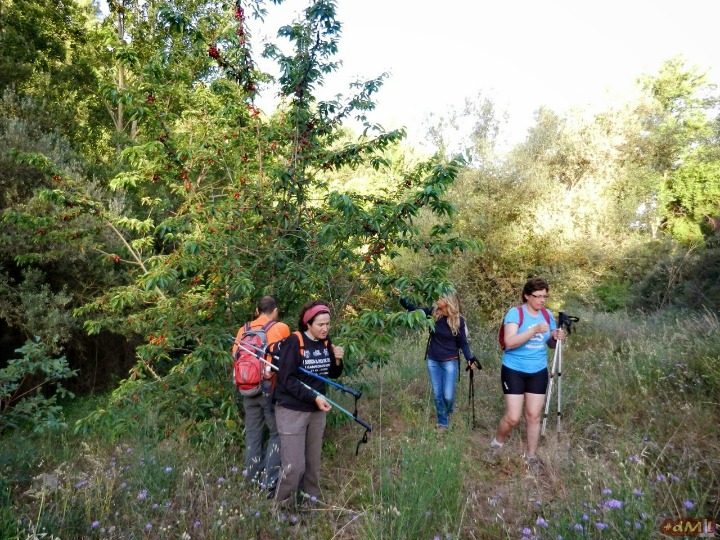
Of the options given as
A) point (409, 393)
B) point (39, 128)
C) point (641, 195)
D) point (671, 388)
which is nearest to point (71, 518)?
point (409, 393)

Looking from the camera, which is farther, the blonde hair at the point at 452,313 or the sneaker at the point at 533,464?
the blonde hair at the point at 452,313

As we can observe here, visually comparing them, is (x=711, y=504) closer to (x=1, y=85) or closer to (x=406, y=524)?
(x=406, y=524)

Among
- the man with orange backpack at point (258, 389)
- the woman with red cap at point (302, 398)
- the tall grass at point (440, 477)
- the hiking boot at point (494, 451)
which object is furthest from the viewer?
the hiking boot at point (494, 451)

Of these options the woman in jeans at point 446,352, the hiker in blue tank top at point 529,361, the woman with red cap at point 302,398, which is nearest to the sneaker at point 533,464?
the hiker in blue tank top at point 529,361

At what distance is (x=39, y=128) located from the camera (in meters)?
10.7

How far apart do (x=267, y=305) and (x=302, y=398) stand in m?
1.08

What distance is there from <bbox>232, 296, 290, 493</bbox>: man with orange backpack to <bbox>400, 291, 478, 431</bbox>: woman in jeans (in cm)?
233

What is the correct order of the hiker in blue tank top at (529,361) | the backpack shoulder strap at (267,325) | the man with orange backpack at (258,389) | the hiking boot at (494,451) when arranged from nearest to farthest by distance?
1. the man with orange backpack at (258,389)
2. the backpack shoulder strap at (267,325)
3. the hiker in blue tank top at (529,361)
4. the hiking boot at (494,451)

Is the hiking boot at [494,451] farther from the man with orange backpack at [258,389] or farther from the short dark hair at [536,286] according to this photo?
the man with orange backpack at [258,389]

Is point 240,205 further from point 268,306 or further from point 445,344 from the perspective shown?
point 445,344

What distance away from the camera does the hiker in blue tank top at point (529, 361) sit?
452cm

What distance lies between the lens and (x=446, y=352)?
5.77 metres

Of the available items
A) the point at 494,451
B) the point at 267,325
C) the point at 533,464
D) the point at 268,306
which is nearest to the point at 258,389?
the point at 267,325

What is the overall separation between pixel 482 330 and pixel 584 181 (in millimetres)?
6474
